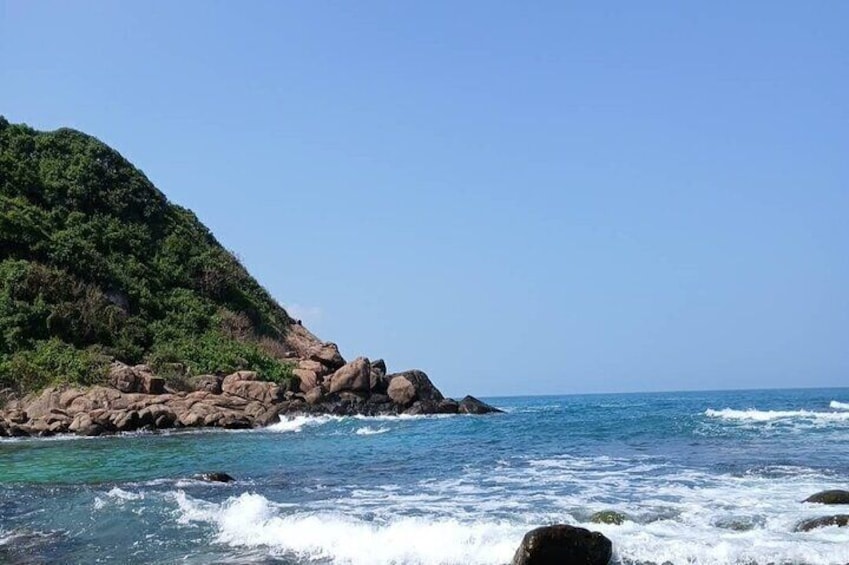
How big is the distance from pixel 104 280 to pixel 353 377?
19526 millimetres

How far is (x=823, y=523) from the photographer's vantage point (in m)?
12.8

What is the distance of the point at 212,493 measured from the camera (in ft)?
61.2

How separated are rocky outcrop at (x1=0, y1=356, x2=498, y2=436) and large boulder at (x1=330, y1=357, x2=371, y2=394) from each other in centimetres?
7

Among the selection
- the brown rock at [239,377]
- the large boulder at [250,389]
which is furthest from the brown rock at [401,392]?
the brown rock at [239,377]

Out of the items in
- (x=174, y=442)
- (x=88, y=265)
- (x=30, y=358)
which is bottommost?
(x=174, y=442)

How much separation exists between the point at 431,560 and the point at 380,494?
696cm

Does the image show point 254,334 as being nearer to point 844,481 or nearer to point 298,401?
point 298,401

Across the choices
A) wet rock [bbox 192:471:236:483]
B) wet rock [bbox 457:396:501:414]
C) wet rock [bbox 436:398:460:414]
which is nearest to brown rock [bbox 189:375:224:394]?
wet rock [bbox 436:398:460:414]

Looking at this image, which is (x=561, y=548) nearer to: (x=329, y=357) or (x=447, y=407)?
(x=447, y=407)

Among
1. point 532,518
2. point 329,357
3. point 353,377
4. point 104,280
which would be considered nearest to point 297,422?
point 353,377

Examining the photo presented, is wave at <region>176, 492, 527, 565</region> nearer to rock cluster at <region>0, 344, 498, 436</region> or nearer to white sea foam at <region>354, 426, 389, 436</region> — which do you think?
white sea foam at <region>354, 426, 389, 436</region>

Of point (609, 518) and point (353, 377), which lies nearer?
point (609, 518)

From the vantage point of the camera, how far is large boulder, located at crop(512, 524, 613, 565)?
10.8m

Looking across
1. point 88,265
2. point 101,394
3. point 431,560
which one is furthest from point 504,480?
point 88,265
